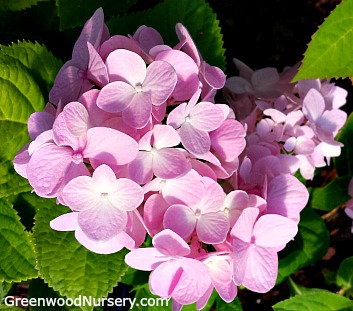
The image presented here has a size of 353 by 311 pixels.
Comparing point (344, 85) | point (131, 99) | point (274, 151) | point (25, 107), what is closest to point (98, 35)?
point (131, 99)

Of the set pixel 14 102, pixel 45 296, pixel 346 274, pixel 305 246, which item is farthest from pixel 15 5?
pixel 346 274

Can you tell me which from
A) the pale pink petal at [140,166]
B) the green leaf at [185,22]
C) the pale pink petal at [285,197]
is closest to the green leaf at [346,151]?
the green leaf at [185,22]

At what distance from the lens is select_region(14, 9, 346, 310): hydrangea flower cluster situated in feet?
2.35

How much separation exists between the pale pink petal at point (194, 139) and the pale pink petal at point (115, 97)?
0.29 feet

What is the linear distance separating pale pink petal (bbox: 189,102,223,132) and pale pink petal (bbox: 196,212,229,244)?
0.42 ft

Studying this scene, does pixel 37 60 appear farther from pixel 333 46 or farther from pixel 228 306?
pixel 228 306

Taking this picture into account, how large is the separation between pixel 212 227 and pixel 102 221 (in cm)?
16

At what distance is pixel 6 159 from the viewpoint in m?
0.95

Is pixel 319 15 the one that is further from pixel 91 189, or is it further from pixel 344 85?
pixel 91 189

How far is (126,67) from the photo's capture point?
30.2 inches

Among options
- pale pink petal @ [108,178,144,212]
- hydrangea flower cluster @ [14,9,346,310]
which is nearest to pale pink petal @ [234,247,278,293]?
hydrangea flower cluster @ [14,9,346,310]

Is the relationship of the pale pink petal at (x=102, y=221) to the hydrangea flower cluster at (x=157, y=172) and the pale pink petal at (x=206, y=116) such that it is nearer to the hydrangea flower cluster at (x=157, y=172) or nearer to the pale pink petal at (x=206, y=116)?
the hydrangea flower cluster at (x=157, y=172)

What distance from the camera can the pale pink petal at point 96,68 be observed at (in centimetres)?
76

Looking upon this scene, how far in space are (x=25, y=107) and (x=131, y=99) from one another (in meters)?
0.31
